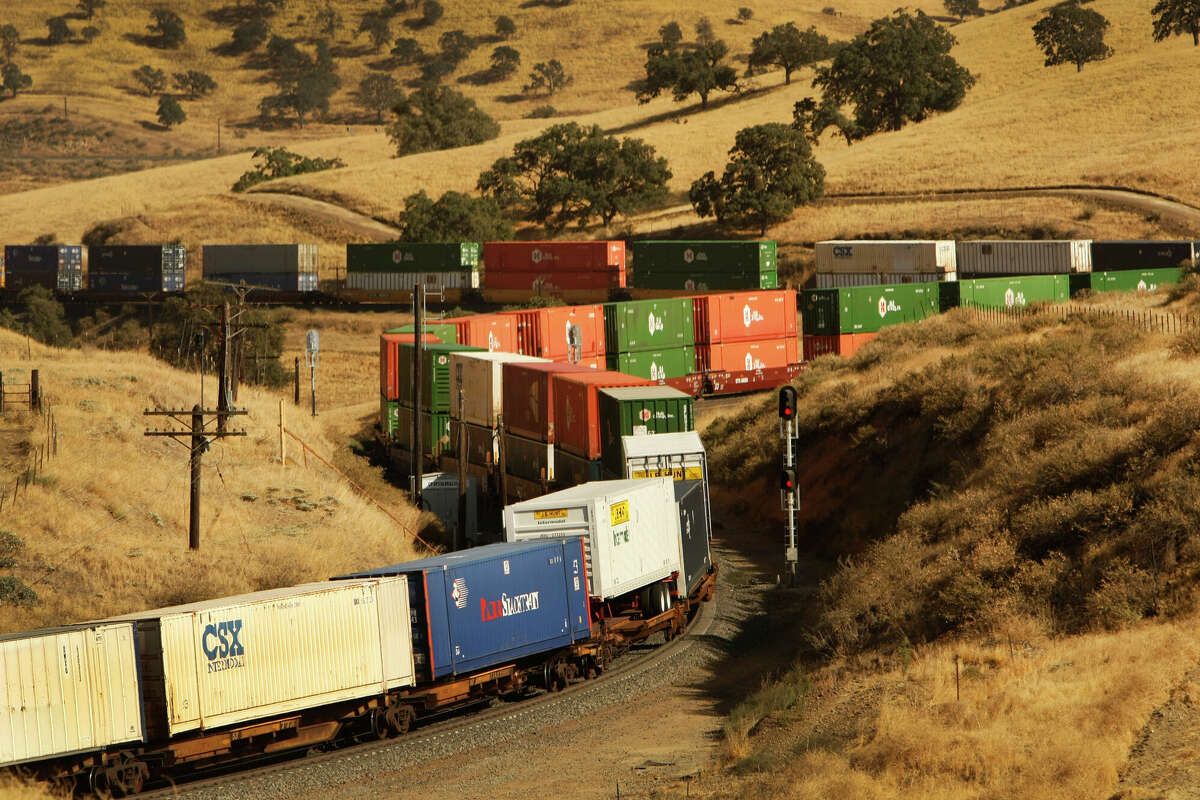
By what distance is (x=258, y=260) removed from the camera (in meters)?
86.6

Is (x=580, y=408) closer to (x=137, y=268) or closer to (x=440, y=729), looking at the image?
(x=440, y=729)

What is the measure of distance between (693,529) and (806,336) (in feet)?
97.4

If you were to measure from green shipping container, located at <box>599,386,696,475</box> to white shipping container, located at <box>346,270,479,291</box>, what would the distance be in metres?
50.5

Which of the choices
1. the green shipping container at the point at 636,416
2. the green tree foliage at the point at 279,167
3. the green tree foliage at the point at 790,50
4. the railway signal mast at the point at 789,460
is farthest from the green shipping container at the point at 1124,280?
the green tree foliage at the point at 790,50

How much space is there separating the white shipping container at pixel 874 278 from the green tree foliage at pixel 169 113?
143m

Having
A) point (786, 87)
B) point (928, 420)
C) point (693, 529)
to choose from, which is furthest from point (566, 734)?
point (786, 87)

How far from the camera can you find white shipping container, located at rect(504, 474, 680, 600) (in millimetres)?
25047

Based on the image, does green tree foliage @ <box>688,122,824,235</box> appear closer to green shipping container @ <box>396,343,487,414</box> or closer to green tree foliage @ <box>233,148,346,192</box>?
green tree foliage @ <box>233,148,346,192</box>

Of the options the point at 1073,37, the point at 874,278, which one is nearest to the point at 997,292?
the point at 874,278

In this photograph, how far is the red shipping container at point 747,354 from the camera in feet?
181

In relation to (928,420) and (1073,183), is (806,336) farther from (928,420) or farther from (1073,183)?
(1073,183)

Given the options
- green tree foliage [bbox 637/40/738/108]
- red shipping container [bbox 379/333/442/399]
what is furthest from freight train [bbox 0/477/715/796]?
green tree foliage [bbox 637/40/738/108]

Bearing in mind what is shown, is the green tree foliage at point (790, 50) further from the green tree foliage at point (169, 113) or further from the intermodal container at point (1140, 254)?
the green tree foliage at point (169, 113)

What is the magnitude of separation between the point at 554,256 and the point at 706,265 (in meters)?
10.1
